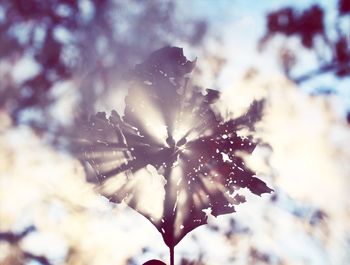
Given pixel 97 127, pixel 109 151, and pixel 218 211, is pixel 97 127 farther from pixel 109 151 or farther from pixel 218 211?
pixel 218 211

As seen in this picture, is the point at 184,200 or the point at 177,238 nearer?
the point at 177,238

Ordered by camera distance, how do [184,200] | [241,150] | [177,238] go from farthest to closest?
1. [241,150]
2. [184,200]
3. [177,238]

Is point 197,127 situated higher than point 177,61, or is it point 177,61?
point 177,61

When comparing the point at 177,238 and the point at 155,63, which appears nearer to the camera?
the point at 177,238

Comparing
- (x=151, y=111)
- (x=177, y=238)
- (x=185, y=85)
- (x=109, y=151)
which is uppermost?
(x=185, y=85)

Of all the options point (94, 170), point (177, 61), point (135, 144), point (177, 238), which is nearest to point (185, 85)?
point (177, 61)

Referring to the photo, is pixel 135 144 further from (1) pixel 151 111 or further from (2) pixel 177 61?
(2) pixel 177 61

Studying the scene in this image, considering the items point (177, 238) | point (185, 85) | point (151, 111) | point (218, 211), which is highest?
point (185, 85)

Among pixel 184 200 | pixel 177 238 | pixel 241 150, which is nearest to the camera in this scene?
pixel 177 238

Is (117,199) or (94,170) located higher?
(94,170)

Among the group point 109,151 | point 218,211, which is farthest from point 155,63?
point 218,211
